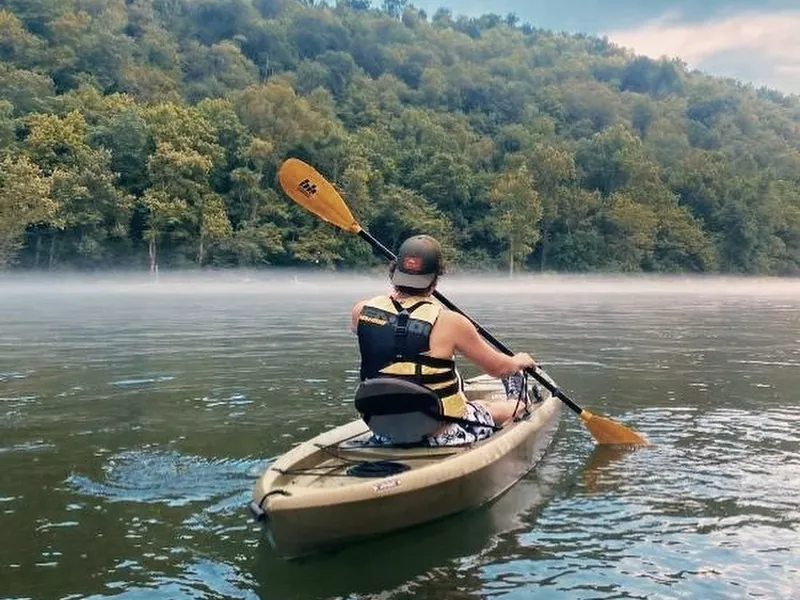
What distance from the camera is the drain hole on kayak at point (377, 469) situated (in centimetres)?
498

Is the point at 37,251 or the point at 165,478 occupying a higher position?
the point at 37,251

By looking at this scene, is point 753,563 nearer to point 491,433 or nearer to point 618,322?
point 491,433

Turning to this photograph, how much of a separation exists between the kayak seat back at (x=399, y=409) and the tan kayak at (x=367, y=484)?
0.12 meters

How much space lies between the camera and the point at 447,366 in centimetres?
525

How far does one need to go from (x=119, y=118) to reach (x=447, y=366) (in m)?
47.8

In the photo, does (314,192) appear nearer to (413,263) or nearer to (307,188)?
(307,188)

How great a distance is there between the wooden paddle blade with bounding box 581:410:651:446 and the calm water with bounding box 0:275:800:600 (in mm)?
145

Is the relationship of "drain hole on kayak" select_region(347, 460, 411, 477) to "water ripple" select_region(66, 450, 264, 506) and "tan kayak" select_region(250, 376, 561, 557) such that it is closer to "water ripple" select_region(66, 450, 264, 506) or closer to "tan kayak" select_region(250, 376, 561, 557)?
"tan kayak" select_region(250, 376, 561, 557)

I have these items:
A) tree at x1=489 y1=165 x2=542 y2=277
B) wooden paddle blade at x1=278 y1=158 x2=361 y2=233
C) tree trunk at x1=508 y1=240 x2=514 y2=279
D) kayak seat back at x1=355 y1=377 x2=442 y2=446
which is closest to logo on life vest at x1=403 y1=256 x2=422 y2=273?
kayak seat back at x1=355 y1=377 x2=442 y2=446

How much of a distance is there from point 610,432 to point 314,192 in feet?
11.7

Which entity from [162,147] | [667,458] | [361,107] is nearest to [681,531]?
[667,458]

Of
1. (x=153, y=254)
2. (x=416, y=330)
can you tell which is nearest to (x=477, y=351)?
(x=416, y=330)

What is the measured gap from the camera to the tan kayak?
4402 mm

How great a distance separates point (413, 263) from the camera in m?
5.13
